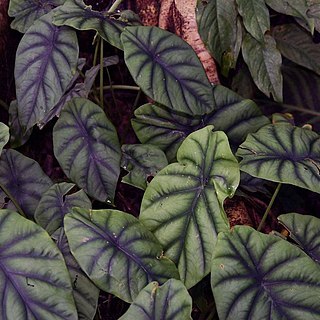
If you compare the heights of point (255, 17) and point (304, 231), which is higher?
point (255, 17)

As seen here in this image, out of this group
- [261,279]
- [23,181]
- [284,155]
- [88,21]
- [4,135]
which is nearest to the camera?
[261,279]

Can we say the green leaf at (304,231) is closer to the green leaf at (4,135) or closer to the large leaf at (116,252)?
the large leaf at (116,252)

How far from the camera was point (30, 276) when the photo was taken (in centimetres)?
130

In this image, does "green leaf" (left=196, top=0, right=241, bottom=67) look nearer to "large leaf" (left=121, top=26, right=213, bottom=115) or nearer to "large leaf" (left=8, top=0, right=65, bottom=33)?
"large leaf" (left=121, top=26, right=213, bottom=115)

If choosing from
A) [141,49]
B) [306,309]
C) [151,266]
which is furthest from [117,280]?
[141,49]

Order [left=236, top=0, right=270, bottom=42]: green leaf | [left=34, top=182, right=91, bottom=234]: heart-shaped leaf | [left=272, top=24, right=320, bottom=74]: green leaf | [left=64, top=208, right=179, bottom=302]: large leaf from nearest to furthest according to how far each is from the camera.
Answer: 1. [left=64, top=208, right=179, bottom=302]: large leaf
2. [left=34, top=182, right=91, bottom=234]: heart-shaped leaf
3. [left=236, top=0, right=270, bottom=42]: green leaf
4. [left=272, top=24, right=320, bottom=74]: green leaf

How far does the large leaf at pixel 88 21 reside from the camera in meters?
1.69

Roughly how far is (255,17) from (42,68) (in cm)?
69

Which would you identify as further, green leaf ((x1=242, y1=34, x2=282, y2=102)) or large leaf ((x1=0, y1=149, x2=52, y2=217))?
green leaf ((x1=242, y1=34, x2=282, y2=102))

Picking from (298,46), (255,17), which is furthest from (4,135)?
(298,46)

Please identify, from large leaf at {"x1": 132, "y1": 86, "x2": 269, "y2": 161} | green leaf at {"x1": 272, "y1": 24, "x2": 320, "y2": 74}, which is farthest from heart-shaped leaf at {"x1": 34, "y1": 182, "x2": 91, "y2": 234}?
green leaf at {"x1": 272, "y1": 24, "x2": 320, "y2": 74}

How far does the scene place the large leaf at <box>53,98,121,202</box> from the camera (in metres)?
1.72

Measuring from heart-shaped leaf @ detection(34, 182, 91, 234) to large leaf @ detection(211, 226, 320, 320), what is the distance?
1.50 feet

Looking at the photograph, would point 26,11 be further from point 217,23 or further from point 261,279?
point 261,279
